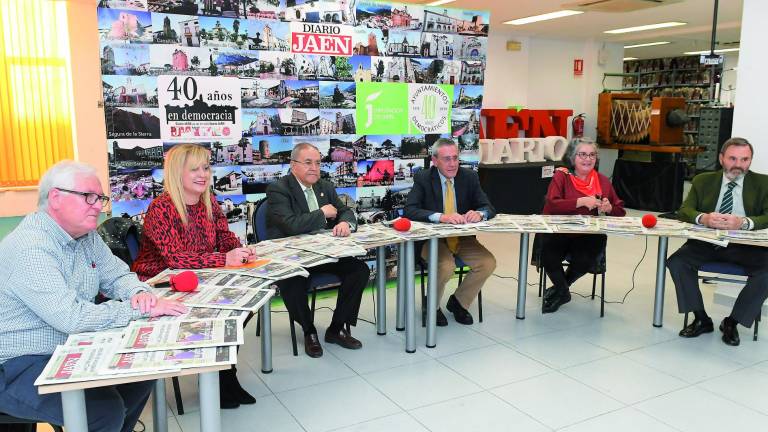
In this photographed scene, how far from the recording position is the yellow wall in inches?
266

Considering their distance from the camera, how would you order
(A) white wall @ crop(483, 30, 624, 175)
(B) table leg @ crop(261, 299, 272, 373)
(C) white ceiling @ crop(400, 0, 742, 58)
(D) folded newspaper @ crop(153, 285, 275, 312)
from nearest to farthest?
1. (D) folded newspaper @ crop(153, 285, 275, 312)
2. (B) table leg @ crop(261, 299, 272, 373)
3. (C) white ceiling @ crop(400, 0, 742, 58)
4. (A) white wall @ crop(483, 30, 624, 175)

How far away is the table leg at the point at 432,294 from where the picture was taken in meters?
3.64

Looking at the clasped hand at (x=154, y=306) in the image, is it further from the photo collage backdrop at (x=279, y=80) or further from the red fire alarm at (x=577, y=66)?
the red fire alarm at (x=577, y=66)

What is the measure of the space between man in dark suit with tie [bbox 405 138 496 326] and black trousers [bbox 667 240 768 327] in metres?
1.26

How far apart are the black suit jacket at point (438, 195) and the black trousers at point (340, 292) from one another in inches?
25.8

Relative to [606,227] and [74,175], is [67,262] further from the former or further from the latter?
[606,227]

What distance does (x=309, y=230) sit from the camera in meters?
3.67

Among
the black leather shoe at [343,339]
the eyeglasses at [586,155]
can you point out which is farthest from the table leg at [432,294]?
the eyeglasses at [586,155]

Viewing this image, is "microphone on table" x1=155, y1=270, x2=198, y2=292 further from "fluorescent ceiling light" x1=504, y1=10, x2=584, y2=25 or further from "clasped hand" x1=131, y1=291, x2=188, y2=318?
"fluorescent ceiling light" x1=504, y1=10, x2=584, y2=25

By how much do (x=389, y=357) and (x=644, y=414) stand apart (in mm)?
1455

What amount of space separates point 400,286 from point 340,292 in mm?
429

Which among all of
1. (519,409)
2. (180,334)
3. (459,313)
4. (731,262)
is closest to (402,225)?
(459,313)

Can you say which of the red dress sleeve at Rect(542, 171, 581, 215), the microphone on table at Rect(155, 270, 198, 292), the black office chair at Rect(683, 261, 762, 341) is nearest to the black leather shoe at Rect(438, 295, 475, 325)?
the red dress sleeve at Rect(542, 171, 581, 215)

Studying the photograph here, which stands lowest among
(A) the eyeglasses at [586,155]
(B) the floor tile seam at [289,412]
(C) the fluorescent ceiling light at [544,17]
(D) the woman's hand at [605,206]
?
(B) the floor tile seam at [289,412]
